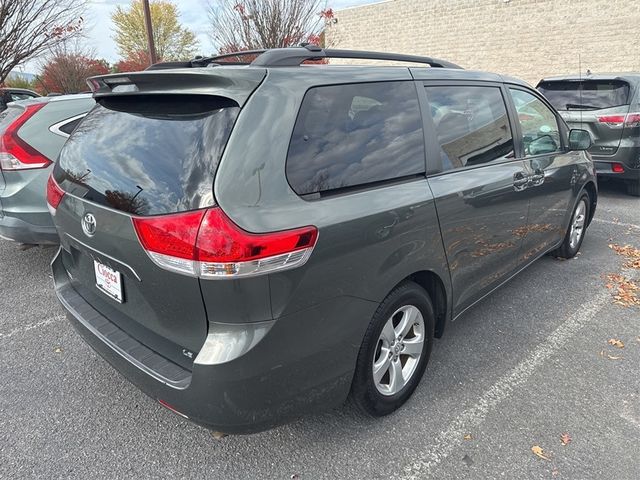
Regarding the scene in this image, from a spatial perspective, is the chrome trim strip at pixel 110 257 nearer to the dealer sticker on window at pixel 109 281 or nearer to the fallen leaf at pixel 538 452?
the dealer sticker on window at pixel 109 281

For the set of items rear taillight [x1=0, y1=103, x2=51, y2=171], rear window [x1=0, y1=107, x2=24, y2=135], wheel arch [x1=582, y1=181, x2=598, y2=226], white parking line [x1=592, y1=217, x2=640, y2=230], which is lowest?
white parking line [x1=592, y1=217, x2=640, y2=230]

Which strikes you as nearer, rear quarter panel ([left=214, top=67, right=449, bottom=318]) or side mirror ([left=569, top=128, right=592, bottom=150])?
rear quarter panel ([left=214, top=67, right=449, bottom=318])

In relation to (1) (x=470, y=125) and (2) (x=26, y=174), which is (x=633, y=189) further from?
(2) (x=26, y=174)

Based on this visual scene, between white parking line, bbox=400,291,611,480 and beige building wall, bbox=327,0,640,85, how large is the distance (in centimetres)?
1655

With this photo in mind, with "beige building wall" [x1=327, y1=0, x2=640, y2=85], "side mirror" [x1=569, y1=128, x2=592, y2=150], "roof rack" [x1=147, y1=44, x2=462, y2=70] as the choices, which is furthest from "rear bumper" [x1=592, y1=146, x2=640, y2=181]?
"beige building wall" [x1=327, y1=0, x2=640, y2=85]

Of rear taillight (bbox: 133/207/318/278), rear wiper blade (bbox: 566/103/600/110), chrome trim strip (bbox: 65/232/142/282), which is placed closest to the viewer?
rear taillight (bbox: 133/207/318/278)

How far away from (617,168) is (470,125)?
17.7 ft

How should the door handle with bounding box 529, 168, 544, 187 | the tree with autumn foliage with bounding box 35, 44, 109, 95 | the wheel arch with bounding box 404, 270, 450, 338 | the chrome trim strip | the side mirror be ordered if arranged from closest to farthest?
the chrome trim strip
the wheel arch with bounding box 404, 270, 450, 338
the door handle with bounding box 529, 168, 544, 187
the side mirror
the tree with autumn foliage with bounding box 35, 44, 109, 95

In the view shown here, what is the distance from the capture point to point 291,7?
1155 centimetres

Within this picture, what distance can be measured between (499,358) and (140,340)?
88.7 inches

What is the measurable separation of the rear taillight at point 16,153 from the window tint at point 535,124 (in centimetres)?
401

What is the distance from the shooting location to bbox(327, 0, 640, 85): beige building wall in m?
Answer: 16.0

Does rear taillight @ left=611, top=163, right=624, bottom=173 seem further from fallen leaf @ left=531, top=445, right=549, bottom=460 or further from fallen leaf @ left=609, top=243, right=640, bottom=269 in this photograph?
fallen leaf @ left=531, top=445, right=549, bottom=460

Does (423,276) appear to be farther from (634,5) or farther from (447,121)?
(634,5)
